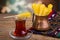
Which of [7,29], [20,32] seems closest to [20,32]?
[20,32]

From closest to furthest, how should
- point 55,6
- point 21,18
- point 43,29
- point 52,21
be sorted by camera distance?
point 21,18 → point 43,29 → point 52,21 → point 55,6

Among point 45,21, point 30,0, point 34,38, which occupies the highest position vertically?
point 30,0

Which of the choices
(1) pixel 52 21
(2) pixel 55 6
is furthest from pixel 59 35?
(2) pixel 55 6

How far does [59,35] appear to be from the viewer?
1.20 metres

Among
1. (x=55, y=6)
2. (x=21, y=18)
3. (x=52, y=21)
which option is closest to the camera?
(x=21, y=18)

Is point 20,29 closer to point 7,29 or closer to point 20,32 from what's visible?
point 20,32

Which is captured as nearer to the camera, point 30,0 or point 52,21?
point 52,21

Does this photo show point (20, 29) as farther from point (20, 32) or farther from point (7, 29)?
point (7, 29)

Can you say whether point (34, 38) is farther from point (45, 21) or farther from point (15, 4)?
point (15, 4)

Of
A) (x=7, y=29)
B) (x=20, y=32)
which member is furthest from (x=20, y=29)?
(x=7, y=29)

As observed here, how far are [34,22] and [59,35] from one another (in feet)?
0.72

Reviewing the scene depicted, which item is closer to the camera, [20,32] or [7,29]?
[20,32]

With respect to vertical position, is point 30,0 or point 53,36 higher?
point 30,0

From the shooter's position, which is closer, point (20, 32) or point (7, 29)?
point (20, 32)
